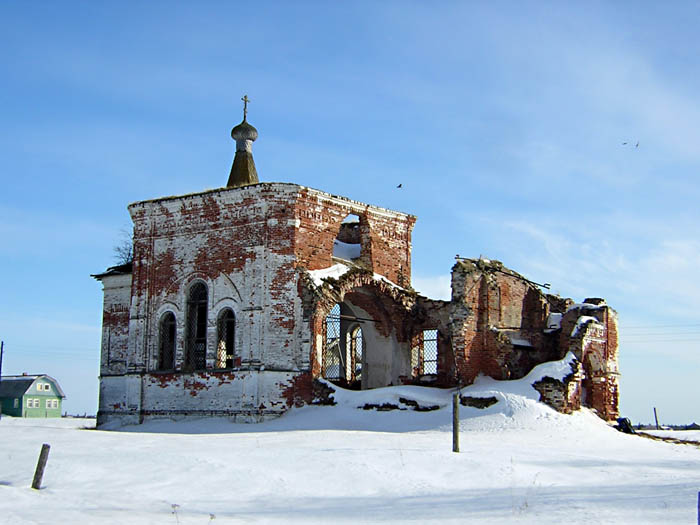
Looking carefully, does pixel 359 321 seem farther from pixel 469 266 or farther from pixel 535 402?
pixel 535 402

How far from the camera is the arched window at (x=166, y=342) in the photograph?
22750 millimetres

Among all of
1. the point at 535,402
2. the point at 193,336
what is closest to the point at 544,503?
the point at 535,402

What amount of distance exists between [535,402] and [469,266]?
425 centimetres

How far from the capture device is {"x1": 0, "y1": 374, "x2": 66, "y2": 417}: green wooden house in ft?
150

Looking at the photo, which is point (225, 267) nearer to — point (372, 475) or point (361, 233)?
point (361, 233)

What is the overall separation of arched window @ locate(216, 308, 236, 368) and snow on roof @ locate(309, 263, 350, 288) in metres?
2.41

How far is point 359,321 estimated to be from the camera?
24.7 meters

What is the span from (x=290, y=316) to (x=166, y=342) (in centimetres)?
423

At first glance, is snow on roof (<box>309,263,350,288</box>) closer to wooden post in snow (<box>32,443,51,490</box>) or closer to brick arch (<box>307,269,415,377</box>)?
brick arch (<box>307,269,415,377</box>)

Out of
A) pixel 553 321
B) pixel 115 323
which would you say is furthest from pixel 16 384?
pixel 553 321

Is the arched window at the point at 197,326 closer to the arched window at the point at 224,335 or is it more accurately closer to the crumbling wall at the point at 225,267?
the crumbling wall at the point at 225,267

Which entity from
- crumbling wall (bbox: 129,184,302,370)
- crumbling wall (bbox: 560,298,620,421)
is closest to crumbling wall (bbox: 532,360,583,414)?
crumbling wall (bbox: 560,298,620,421)

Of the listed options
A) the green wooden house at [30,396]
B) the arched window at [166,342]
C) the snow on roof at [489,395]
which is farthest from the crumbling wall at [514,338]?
the green wooden house at [30,396]

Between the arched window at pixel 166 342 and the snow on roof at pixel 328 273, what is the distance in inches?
174
